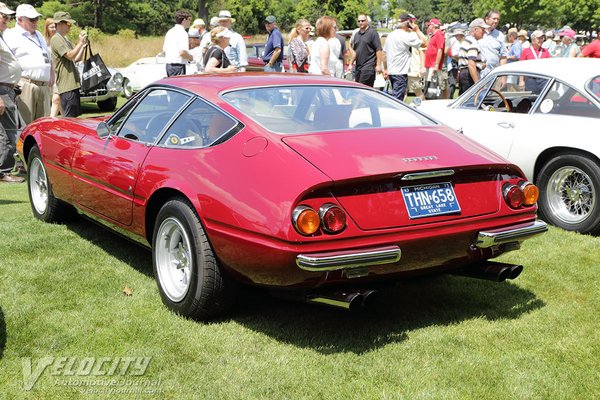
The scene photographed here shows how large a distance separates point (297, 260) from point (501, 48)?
9950mm

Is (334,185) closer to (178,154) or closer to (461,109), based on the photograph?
(178,154)

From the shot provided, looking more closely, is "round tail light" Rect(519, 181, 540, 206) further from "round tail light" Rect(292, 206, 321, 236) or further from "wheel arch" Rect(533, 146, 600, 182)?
"wheel arch" Rect(533, 146, 600, 182)

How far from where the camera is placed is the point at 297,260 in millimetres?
3373

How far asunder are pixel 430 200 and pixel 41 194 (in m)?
4.01

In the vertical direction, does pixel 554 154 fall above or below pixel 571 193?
above

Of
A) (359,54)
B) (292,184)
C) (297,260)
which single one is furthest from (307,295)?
(359,54)

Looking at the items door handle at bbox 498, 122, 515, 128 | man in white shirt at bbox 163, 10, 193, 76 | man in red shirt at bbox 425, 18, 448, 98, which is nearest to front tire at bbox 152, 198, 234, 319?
door handle at bbox 498, 122, 515, 128

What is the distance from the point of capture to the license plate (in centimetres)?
366

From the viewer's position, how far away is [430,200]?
12.2ft

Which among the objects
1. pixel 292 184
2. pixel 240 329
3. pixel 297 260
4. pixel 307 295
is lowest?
pixel 240 329

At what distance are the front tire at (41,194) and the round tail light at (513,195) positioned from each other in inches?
148

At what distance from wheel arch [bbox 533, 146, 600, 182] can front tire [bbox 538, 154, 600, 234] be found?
0.04m

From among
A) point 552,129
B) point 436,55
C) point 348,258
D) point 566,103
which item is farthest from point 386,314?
point 436,55

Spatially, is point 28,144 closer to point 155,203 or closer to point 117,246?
point 117,246
